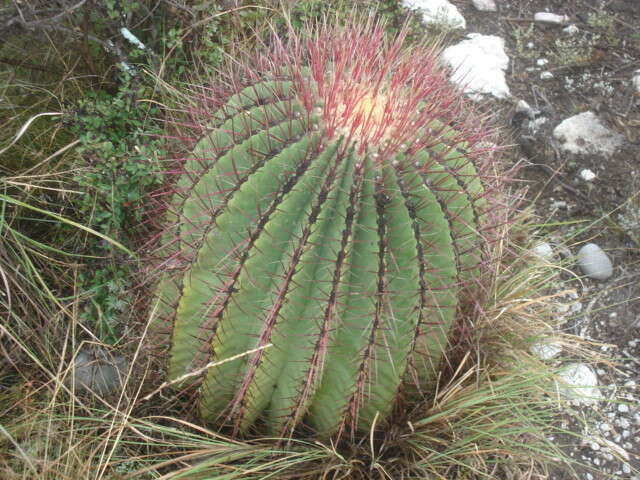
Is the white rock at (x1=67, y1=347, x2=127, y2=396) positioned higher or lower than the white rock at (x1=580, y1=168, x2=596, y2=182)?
lower

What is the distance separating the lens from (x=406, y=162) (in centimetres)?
175

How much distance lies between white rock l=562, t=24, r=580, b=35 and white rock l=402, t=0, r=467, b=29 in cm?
57

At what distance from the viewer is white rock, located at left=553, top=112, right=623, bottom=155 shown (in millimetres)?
3203

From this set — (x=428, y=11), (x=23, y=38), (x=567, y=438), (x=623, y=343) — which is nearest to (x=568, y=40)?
(x=428, y=11)

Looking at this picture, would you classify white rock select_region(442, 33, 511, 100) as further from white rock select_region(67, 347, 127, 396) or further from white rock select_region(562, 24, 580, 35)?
white rock select_region(67, 347, 127, 396)

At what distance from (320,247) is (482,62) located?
90.9 inches

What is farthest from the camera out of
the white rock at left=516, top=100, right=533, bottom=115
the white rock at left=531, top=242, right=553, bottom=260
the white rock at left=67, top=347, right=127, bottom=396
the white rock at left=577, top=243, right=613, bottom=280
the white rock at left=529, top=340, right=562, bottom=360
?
the white rock at left=516, top=100, right=533, bottom=115

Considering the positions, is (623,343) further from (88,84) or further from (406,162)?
(88,84)

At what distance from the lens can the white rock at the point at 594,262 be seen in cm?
280

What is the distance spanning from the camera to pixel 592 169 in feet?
10.3

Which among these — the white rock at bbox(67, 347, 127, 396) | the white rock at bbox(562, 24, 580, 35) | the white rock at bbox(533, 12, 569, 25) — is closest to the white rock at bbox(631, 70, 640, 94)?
the white rock at bbox(562, 24, 580, 35)

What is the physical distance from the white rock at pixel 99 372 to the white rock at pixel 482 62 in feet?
7.13

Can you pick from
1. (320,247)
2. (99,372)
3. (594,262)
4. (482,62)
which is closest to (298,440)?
(320,247)

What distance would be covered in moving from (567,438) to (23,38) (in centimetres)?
266
